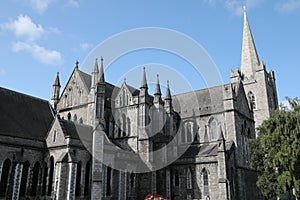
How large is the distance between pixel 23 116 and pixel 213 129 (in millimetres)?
24411

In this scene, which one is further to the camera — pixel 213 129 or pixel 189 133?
pixel 189 133

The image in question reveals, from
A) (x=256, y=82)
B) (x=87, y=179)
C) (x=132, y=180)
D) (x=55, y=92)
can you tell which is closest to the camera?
(x=87, y=179)

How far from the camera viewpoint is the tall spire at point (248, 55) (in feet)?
182

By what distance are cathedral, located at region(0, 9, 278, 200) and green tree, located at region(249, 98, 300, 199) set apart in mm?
4306

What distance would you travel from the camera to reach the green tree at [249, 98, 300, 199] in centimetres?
2619

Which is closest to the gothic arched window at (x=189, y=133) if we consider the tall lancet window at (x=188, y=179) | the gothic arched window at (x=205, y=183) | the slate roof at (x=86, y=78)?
the tall lancet window at (x=188, y=179)

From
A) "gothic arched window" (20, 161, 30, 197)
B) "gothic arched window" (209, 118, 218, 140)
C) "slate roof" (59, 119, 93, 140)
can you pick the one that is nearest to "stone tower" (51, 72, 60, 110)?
"slate roof" (59, 119, 93, 140)

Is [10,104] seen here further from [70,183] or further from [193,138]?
[193,138]

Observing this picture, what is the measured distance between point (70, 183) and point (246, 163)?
76.4 feet

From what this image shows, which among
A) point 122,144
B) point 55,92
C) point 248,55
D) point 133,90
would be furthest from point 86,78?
point 248,55

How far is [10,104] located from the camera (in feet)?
96.6

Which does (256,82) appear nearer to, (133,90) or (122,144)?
(133,90)

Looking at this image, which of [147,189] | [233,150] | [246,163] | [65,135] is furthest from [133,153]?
[246,163]

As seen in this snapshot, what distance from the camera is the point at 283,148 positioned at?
1043 inches
